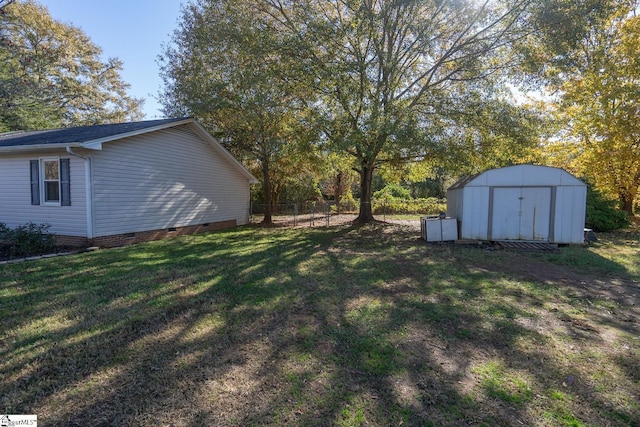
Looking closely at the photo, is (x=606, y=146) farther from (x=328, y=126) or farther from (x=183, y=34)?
(x=183, y=34)

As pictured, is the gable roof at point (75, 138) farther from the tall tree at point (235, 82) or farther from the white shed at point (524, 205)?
the white shed at point (524, 205)

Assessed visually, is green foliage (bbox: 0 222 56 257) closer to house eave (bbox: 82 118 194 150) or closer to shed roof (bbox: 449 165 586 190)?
house eave (bbox: 82 118 194 150)

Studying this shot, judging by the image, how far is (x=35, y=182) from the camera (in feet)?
31.4

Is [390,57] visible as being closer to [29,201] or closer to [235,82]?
[235,82]

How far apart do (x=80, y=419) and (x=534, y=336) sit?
4.39 metres

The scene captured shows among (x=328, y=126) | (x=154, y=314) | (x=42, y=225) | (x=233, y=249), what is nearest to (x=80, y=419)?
(x=154, y=314)

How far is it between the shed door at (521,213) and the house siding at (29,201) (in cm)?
1204

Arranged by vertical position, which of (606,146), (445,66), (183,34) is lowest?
(606,146)

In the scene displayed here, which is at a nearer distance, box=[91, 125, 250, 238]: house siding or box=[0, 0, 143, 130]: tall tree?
box=[91, 125, 250, 238]: house siding

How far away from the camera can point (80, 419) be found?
2.28m

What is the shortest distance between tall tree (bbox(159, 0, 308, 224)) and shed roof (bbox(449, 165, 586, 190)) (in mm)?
6094

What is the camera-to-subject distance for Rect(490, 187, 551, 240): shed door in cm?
993

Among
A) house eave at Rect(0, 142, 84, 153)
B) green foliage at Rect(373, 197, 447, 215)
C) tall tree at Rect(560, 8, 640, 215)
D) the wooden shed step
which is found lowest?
the wooden shed step

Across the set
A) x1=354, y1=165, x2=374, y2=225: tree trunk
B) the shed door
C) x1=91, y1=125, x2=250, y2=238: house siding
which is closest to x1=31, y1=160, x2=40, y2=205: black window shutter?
x1=91, y1=125, x2=250, y2=238: house siding
